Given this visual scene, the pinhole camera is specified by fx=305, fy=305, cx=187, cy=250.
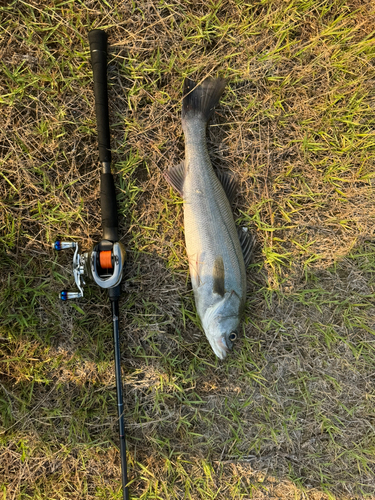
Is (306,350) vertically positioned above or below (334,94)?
below

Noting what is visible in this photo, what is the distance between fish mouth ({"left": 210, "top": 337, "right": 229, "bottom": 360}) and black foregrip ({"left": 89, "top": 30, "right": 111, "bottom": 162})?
63.7 inches

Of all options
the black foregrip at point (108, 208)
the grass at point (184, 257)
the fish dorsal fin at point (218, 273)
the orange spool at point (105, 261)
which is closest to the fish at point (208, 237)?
the fish dorsal fin at point (218, 273)

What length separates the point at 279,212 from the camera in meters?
2.61

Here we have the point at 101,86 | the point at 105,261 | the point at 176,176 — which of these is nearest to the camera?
the point at 105,261

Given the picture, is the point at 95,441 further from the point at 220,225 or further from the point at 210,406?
the point at 220,225

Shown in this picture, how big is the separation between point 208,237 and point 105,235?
777 millimetres

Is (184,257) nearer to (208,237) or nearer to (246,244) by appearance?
(208,237)

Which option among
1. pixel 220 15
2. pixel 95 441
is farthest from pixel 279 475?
pixel 220 15

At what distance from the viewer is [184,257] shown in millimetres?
2516

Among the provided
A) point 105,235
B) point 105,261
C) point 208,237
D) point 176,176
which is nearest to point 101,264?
point 105,261

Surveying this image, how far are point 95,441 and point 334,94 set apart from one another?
11.4 ft

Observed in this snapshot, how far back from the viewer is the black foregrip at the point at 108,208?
2299 mm

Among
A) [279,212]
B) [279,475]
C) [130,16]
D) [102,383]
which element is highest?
[130,16]

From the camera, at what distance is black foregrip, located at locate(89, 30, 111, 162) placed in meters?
2.25
